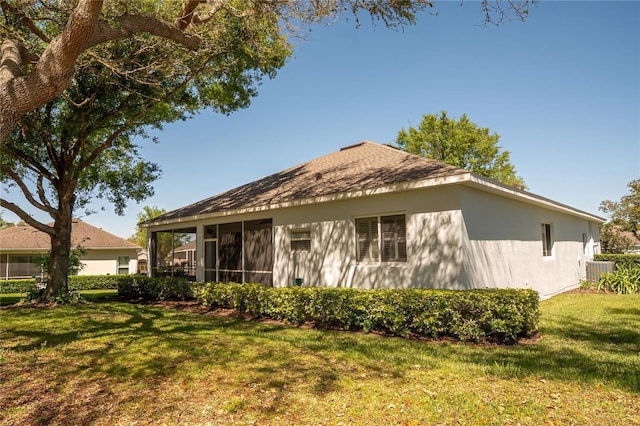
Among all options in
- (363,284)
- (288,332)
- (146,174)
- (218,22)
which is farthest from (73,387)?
(146,174)

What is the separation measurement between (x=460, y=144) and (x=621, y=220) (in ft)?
67.4

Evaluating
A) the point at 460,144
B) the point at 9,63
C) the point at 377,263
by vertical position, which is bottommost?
the point at 377,263

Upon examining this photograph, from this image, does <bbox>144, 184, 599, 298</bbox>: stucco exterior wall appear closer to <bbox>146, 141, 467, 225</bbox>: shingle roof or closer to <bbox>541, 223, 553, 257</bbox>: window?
<bbox>541, 223, 553, 257</bbox>: window

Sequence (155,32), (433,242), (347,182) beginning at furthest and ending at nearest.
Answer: (347,182)
(433,242)
(155,32)

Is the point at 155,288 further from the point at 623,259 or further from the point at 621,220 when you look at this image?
the point at 621,220

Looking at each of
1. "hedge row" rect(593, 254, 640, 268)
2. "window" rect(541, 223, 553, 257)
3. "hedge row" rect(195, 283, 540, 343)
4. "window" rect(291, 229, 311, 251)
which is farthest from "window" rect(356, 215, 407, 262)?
"hedge row" rect(593, 254, 640, 268)

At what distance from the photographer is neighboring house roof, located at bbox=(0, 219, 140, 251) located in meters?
28.0

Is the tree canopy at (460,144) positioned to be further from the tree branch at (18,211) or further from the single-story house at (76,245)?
the tree branch at (18,211)

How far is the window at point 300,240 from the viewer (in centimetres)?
1213

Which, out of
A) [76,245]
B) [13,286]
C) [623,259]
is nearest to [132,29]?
[623,259]

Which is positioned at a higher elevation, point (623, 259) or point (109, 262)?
point (623, 259)

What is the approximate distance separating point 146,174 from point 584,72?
17483mm

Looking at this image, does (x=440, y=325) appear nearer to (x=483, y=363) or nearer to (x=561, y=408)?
(x=483, y=363)

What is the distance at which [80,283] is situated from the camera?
85.0 feet
